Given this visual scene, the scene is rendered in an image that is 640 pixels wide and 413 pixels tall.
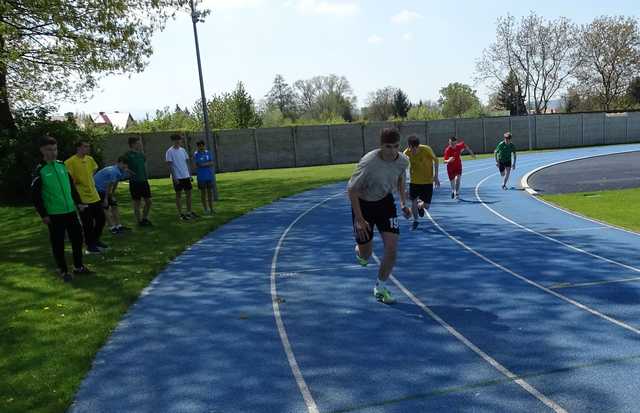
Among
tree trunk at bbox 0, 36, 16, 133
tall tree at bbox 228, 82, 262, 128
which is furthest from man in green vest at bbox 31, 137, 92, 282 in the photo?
tall tree at bbox 228, 82, 262, 128

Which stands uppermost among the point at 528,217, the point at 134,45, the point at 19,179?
the point at 134,45

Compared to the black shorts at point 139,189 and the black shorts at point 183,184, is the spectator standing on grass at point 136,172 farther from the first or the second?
the black shorts at point 183,184

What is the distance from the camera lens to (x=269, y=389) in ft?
13.8

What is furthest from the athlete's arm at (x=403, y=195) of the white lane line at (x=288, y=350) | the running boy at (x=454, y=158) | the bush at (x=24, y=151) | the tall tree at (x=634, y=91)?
the tall tree at (x=634, y=91)

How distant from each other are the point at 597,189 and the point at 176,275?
44.2 ft

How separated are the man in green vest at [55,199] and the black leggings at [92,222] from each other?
4.74 feet

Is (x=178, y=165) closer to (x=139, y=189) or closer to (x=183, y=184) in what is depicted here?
(x=183, y=184)

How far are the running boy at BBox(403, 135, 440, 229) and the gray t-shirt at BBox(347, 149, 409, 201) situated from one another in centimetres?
467

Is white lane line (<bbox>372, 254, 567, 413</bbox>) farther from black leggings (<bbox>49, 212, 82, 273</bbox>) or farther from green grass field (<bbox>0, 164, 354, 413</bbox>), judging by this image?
black leggings (<bbox>49, 212, 82, 273</bbox>)

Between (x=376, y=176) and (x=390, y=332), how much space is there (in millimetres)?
1687

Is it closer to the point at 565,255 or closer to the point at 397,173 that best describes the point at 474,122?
the point at 565,255

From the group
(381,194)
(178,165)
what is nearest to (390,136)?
(381,194)

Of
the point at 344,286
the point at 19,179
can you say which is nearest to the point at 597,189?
the point at 344,286

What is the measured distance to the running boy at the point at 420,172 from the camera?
10.7 m
